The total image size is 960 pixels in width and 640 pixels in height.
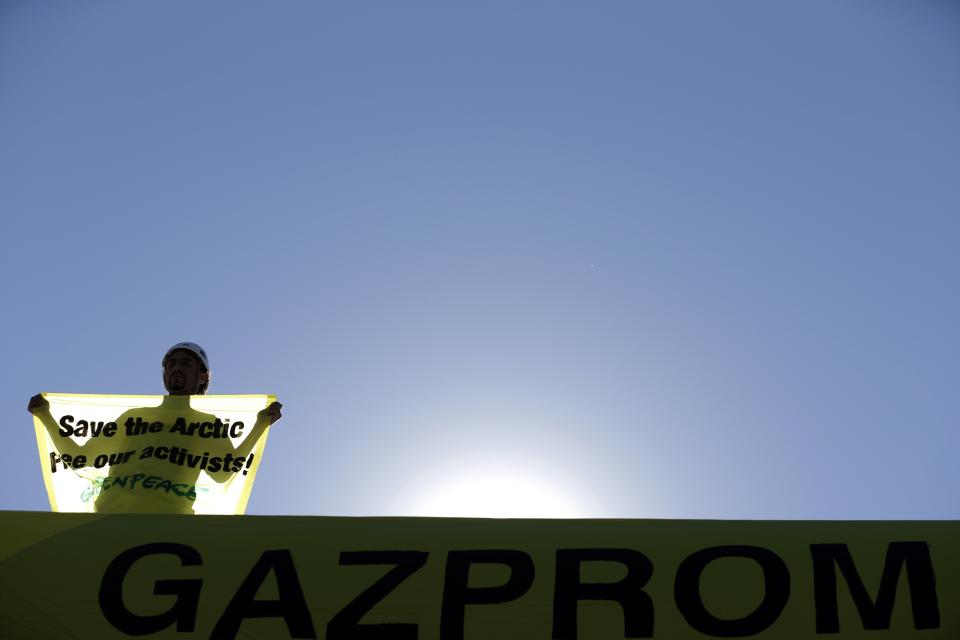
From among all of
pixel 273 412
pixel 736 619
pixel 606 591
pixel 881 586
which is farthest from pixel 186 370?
pixel 881 586

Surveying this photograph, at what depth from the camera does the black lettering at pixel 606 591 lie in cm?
360

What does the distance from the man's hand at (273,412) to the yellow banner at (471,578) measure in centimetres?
157

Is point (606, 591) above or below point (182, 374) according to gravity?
below

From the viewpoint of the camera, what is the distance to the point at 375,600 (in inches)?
144

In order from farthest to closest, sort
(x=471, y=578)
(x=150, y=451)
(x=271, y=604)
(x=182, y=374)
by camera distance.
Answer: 1. (x=182, y=374)
2. (x=150, y=451)
3. (x=471, y=578)
4. (x=271, y=604)

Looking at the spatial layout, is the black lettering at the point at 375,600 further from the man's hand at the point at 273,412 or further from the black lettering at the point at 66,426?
the black lettering at the point at 66,426

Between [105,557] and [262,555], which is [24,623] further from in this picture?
[262,555]

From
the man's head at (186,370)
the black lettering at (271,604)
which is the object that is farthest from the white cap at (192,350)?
the black lettering at (271,604)

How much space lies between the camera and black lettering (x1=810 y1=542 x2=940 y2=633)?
3629mm

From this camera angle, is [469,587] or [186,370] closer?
[469,587]

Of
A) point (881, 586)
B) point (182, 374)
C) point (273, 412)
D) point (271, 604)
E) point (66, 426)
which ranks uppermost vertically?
→ point (182, 374)

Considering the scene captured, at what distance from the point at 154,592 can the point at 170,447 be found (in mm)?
1490

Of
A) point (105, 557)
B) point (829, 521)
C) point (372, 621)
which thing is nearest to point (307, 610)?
point (372, 621)

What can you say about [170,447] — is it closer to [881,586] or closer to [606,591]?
[606,591]
